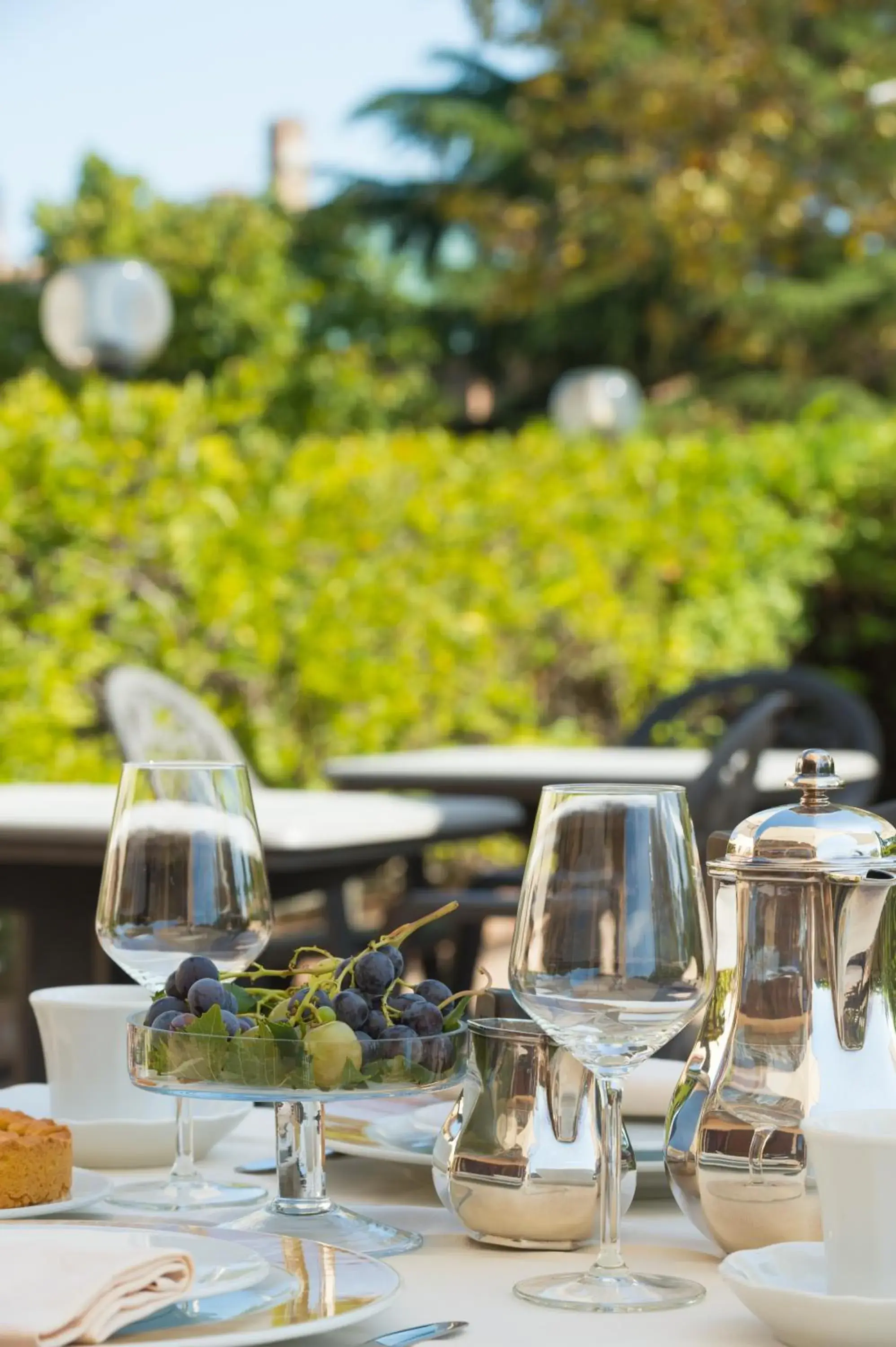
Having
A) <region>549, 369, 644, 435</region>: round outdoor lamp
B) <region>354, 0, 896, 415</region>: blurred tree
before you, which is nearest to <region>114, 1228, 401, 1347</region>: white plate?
<region>354, 0, 896, 415</region>: blurred tree

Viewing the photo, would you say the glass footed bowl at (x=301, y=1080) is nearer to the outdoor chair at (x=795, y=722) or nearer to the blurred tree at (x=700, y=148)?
the outdoor chair at (x=795, y=722)

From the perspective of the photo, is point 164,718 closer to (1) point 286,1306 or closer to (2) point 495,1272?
(2) point 495,1272

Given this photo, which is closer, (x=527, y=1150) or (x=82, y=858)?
(x=527, y=1150)

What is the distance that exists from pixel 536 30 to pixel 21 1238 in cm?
783

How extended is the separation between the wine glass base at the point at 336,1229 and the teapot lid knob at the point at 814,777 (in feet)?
0.99

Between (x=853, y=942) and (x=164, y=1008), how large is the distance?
345 millimetres

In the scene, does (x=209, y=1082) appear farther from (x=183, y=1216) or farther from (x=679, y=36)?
(x=679, y=36)

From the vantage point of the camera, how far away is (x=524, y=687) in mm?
6367

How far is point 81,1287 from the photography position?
0.73m

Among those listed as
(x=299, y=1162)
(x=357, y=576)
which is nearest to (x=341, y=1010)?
(x=299, y=1162)

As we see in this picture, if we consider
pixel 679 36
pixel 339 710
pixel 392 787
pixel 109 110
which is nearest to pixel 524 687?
pixel 339 710

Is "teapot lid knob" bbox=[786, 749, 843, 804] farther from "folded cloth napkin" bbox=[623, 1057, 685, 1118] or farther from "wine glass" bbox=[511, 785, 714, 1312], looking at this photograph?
"folded cloth napkin" bbox=[623, 1057, 685, 1118]

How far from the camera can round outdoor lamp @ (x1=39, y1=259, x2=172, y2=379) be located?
6719 millimetres

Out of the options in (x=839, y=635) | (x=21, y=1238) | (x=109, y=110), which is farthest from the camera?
(x=109, y=110)
